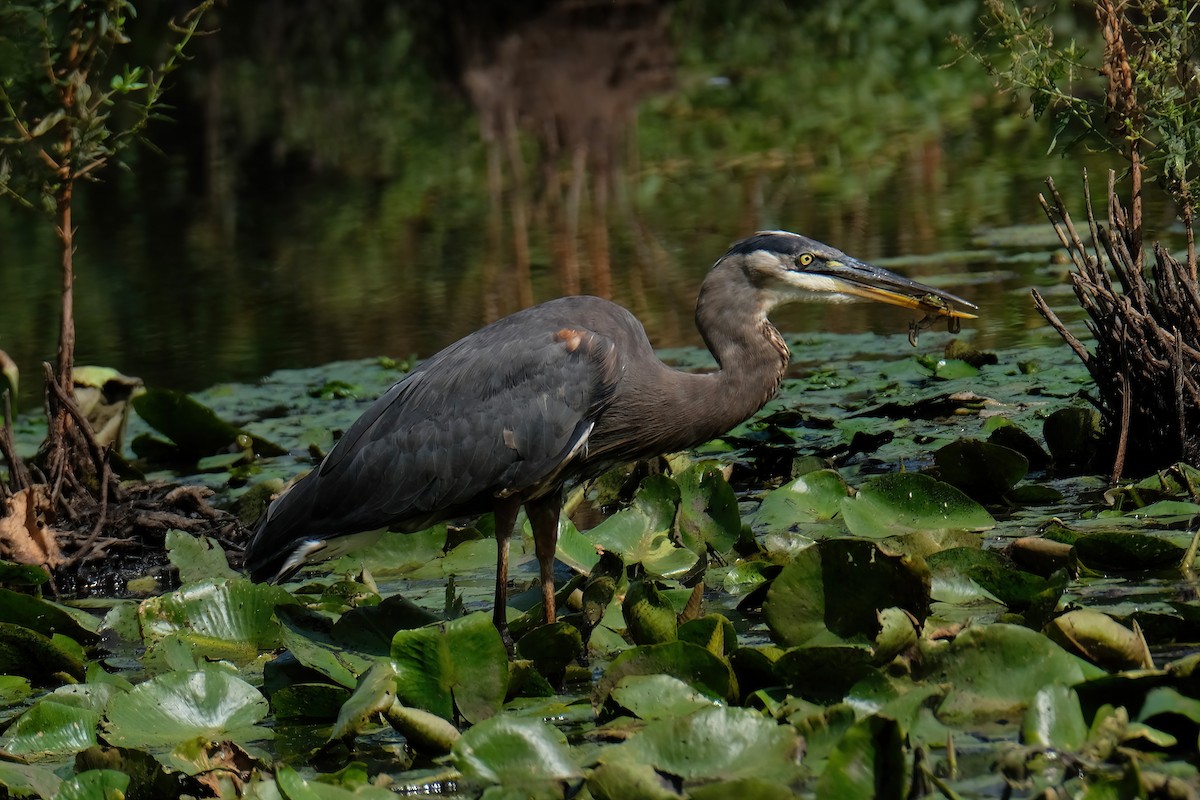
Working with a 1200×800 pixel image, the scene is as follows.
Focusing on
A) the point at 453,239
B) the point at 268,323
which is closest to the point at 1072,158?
the point at 453,239

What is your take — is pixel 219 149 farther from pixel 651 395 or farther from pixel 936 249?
pixel 651 395

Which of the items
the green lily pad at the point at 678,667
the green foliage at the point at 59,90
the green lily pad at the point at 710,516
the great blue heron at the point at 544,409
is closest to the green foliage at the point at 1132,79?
the great blue heron at the point at 544,409

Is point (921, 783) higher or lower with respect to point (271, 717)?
higher

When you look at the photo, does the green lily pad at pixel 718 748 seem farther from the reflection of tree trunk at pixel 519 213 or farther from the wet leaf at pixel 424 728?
the reflection of tree trunk at pixel 519 213

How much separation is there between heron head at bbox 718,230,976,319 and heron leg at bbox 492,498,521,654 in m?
1.06

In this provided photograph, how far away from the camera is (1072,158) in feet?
44.3


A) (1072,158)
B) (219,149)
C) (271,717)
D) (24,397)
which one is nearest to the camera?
(271,717)

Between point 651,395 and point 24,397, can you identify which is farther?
point 24,397

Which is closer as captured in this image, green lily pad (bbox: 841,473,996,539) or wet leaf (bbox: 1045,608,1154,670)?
wet leaf (bbox: 1045,608,1154,670)

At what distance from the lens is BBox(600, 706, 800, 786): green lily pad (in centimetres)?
331

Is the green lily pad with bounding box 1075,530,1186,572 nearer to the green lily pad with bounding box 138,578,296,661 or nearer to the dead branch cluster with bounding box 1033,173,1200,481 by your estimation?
the dead branch cluster with bounding box 1033,173,1200,481

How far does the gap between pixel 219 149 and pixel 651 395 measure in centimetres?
1593

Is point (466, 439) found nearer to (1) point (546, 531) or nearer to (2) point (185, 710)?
(1) point (546, 531)

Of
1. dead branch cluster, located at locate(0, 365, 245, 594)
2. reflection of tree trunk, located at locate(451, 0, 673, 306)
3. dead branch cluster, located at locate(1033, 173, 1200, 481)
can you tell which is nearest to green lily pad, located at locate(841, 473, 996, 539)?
dead branch cluster, located at locate(1033, 173, 1200, 481)
